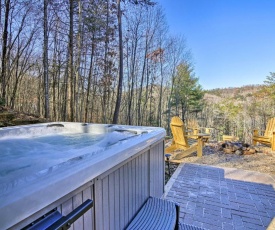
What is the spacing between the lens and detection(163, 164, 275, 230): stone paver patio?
211 cm

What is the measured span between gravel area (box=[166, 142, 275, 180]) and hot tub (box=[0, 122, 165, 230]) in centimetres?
186

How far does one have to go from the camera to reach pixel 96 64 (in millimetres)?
8320

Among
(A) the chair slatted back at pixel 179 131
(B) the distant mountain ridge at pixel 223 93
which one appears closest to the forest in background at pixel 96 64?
(B) the distant mountain ridge at pixel 223 93

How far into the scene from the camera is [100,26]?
669cm

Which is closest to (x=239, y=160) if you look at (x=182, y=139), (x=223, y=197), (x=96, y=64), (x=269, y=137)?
(x=182, y=139)

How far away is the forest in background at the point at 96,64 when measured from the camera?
5996 millimetres

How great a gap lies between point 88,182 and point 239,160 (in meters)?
4.32

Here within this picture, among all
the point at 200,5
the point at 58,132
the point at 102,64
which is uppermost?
the point at 200,5

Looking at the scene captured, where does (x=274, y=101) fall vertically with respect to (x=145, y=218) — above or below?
above

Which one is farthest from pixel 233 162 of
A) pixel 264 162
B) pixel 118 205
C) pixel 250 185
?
pixel 118 205

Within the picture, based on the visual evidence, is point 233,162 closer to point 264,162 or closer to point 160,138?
point 264,162

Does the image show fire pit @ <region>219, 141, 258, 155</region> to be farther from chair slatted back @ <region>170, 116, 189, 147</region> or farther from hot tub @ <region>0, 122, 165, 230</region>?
hot tub @ <region>0, 122, 165, 230</region>

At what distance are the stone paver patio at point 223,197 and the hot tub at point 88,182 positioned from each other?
0.47m

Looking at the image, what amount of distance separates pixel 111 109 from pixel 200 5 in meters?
7.20
